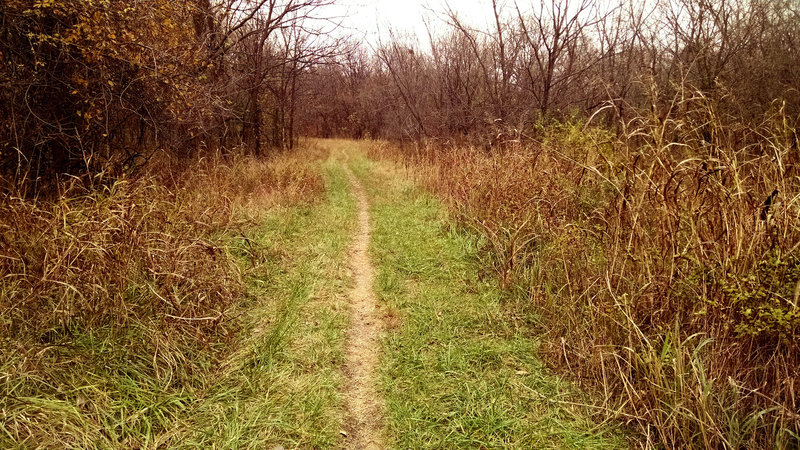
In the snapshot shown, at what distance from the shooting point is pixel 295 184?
7.99 m

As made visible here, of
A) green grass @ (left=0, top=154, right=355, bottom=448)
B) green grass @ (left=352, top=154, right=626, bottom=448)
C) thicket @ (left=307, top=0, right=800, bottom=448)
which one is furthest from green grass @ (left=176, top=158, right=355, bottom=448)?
thicket @ (left=307, top=0, right=800, bottom=448)

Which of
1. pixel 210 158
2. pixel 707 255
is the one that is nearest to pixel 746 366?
pixel 707 255

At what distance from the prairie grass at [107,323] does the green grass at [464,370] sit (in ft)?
4.76

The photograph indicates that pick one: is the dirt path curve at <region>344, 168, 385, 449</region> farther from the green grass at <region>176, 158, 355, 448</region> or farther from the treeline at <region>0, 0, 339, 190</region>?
the treeline at <region>0, 0, 339, 190</region>

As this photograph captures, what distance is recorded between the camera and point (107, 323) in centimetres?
282

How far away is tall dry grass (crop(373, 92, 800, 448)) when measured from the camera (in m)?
2.04

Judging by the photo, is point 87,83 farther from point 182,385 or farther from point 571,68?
point 571,68

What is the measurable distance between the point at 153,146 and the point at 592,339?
766cm

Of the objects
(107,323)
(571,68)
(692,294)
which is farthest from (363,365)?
(571,68)

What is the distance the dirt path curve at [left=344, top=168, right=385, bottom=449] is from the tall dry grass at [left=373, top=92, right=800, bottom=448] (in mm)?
1457

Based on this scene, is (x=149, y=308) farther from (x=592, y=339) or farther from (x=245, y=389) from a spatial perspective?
(x=592, y=339)

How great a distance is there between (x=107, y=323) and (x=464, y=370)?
2717mm

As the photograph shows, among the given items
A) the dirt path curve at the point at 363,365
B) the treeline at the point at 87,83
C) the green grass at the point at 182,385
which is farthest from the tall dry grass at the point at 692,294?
the treeline at the point at 87,83

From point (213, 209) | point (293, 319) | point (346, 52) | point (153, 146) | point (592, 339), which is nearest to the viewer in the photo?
point (592, 339)
